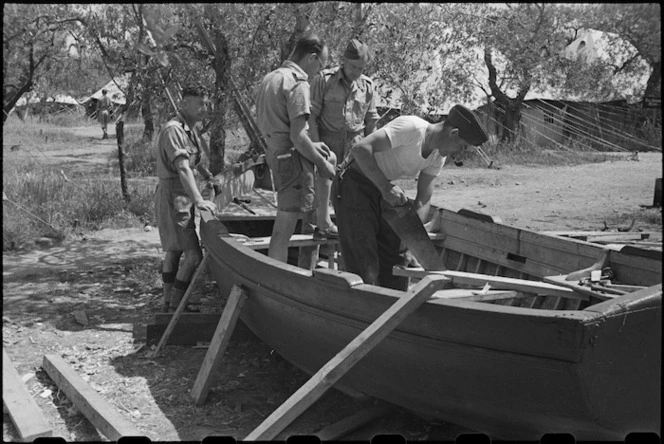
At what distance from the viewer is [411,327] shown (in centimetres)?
396

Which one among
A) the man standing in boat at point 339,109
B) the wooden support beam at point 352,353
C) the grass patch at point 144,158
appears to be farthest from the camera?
the grass patch at point 144,158

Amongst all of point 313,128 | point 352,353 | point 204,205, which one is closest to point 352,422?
point 352,353

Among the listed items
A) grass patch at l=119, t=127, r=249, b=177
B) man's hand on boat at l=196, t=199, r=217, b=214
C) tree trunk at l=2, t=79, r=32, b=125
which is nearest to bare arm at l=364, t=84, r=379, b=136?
man's hand on boat at l=196, t=199, r=217, b=214

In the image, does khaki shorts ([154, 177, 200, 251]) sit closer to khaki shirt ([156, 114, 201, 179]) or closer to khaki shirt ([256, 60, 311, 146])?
khaki shirt ([156, 114, 201, 179])

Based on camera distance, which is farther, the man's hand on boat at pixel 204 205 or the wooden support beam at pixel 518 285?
the man's hand on boat at pixel 204 205

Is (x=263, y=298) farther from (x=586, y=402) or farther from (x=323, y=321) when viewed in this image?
(x=586, y=402)

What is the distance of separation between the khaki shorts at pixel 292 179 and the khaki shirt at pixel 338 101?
51cm

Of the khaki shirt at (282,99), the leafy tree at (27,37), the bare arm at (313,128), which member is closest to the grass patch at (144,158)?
the leafy tree at (27,37)

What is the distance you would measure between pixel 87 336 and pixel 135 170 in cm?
1045

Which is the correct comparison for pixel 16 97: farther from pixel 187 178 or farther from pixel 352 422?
pixel 352 422

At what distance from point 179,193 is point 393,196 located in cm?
223

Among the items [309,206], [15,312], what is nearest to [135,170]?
[15,312]

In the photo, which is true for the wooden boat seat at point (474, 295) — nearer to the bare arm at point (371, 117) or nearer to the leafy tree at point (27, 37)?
the bare arm at point (371, 117)

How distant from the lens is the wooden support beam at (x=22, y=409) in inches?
176
